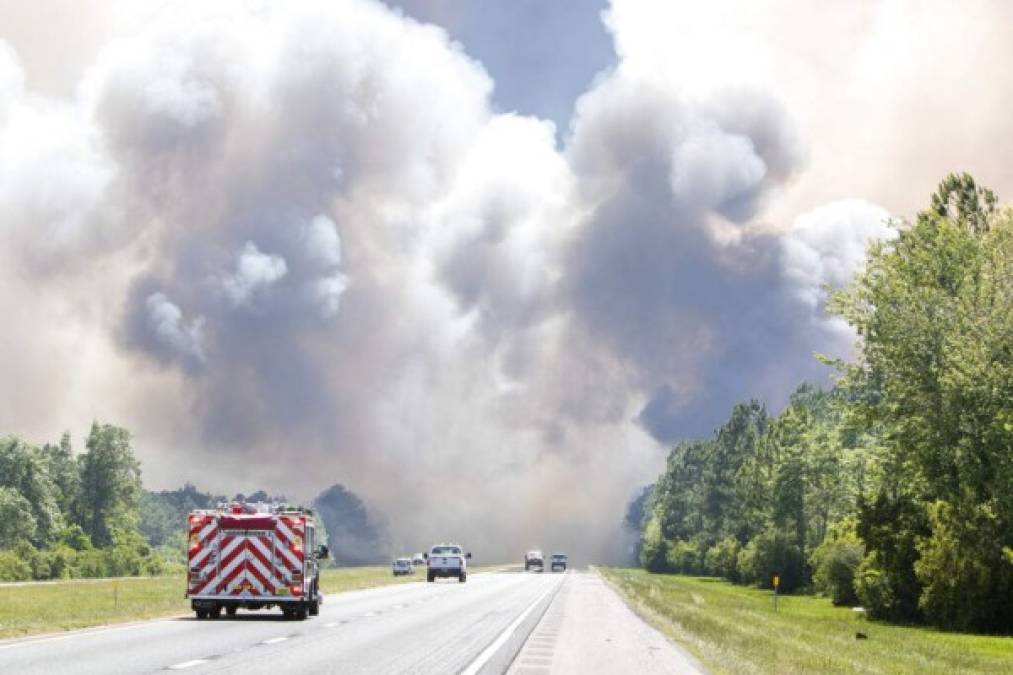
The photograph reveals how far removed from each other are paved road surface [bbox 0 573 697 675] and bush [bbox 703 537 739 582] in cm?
8748

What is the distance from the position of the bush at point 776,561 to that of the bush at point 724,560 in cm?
1449

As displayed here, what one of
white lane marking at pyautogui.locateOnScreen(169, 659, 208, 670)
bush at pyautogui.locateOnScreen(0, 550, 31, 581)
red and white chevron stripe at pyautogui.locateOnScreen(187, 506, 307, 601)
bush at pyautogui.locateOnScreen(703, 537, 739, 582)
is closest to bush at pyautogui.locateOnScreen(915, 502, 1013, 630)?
red and white chevron stripe at pyautogui.locateOnScreen(187, 506, 307, 601)

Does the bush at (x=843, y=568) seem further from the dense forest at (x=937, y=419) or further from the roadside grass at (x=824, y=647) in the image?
the roadside grass at (x=824, y=647)

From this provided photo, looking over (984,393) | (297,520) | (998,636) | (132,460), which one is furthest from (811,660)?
(132,460)

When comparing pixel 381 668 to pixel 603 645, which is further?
pixel 603 645

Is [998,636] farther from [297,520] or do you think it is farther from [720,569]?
[720,569]

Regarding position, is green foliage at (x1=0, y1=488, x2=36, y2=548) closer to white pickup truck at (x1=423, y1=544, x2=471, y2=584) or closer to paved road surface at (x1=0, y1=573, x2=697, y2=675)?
white pickup truck at (x1=423, y1=544, x2=471, y2=584)

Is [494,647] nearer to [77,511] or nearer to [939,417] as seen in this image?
[939,417]

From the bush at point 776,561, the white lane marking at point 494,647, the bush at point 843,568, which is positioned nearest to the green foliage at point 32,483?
the bush at point 776,561

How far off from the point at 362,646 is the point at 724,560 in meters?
111

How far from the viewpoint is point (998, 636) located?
40.4m

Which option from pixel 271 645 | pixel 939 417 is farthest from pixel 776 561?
pixel 271 645

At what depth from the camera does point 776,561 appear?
98.0m

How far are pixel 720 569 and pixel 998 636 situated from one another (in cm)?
9827
